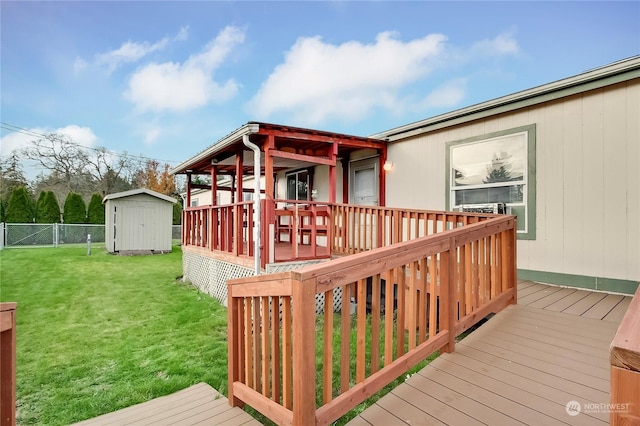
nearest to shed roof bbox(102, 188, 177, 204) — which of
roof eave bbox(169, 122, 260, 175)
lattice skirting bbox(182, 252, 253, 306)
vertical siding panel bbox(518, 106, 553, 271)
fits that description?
roof eave bbox(169, 122, 260, 175)

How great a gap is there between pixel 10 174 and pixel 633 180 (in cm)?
3049

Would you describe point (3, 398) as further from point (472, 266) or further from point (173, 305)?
point (173, 305)

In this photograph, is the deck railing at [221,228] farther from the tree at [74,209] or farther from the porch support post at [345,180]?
the tree at [74,209]

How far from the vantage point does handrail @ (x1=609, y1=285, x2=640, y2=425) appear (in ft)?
2.61

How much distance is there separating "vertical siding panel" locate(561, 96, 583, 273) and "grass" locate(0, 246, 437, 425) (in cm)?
284

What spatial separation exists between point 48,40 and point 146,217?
1360cm

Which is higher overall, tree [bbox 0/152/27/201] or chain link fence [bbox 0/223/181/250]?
tree [bbox 0/152/27/201]

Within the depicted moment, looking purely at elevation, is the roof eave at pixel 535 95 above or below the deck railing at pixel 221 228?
above

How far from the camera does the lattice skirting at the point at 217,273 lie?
535 centimetres

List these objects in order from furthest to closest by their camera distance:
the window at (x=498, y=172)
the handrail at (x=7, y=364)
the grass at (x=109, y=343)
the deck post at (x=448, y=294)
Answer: the window at (x=498, y=172), the grass at (x=109, y=343), the deck post at (x=448, y=294), the handrail at (x=7, y=364)

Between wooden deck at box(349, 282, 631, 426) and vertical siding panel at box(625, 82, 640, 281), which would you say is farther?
vertical siding panel at box(625, 82, 640, 281)

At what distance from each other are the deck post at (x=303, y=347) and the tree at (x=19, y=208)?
2124cm

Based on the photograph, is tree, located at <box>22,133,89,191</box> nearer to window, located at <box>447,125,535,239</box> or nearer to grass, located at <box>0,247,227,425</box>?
grass, located at <box>0,247,227,425</box>

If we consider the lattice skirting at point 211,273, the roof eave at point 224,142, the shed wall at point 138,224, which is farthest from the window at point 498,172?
the shed wall at point 138,224
